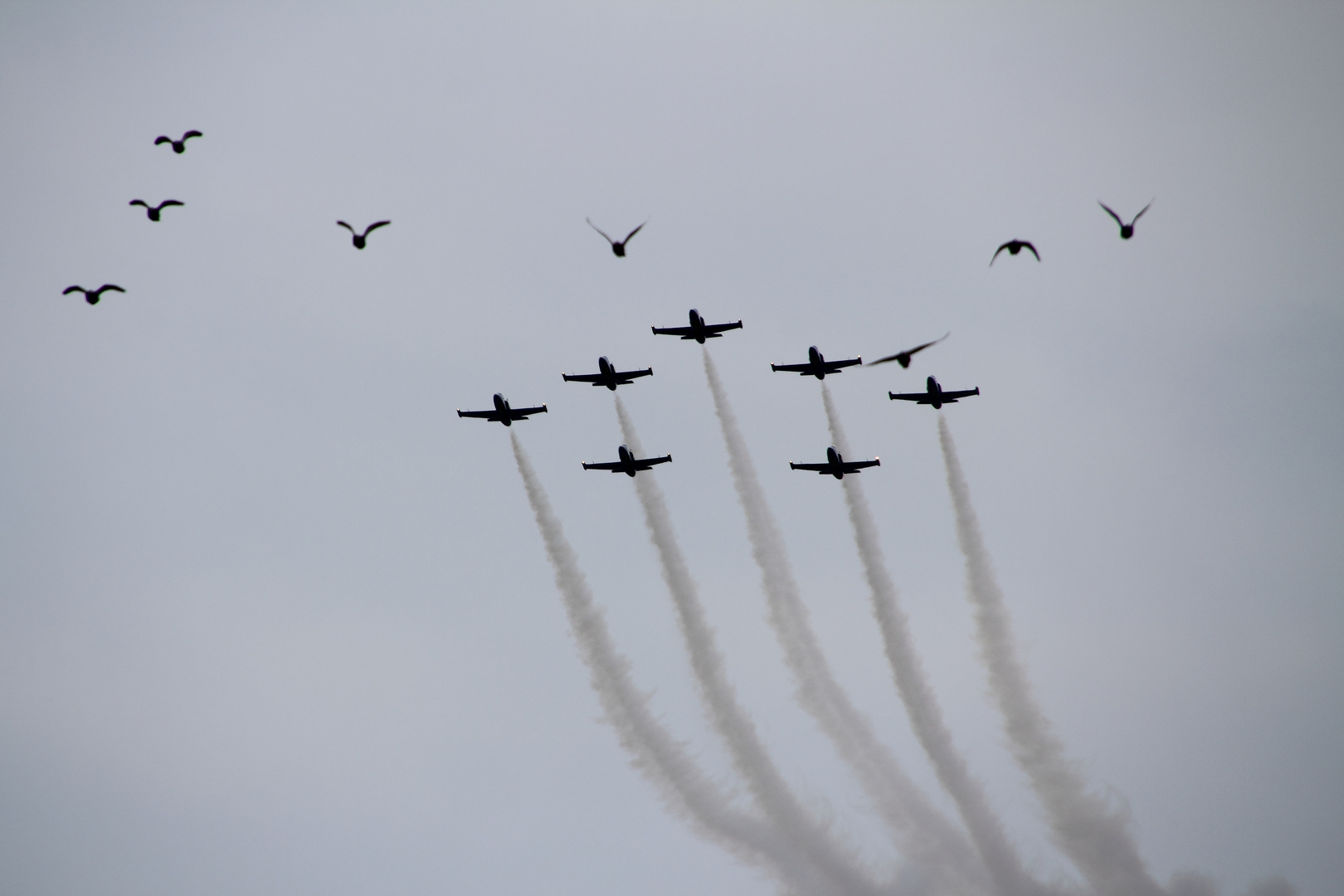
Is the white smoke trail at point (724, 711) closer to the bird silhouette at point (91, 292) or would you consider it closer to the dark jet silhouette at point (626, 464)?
the dark jet silhouette at point (626, 464)

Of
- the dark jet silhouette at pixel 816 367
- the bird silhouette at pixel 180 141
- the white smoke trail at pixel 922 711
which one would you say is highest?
the bird silhouette at pixel 180 141

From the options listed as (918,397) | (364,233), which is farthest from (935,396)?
(364,233)

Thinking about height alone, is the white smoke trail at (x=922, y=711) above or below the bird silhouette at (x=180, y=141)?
below

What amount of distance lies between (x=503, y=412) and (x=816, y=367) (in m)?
22.2

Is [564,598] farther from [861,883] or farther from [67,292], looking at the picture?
[67,292]

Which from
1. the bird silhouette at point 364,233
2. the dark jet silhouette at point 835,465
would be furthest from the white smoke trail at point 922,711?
the bird silhouette at point 364,233

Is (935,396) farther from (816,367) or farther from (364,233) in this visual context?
(364,233)

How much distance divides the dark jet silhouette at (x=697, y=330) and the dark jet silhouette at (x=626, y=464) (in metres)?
8.78

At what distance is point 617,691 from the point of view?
326 ft

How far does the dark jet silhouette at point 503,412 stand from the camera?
98.0 m

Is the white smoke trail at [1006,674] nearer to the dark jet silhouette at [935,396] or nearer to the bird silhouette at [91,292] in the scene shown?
the dark jet silhouette at [935,396]

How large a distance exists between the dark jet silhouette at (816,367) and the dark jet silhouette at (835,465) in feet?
20.1

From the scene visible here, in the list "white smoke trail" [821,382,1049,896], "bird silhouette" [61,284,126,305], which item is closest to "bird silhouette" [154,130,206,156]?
"bird silhouette" [61,284,126,305]

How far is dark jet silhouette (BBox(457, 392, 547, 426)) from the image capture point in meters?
98.0
